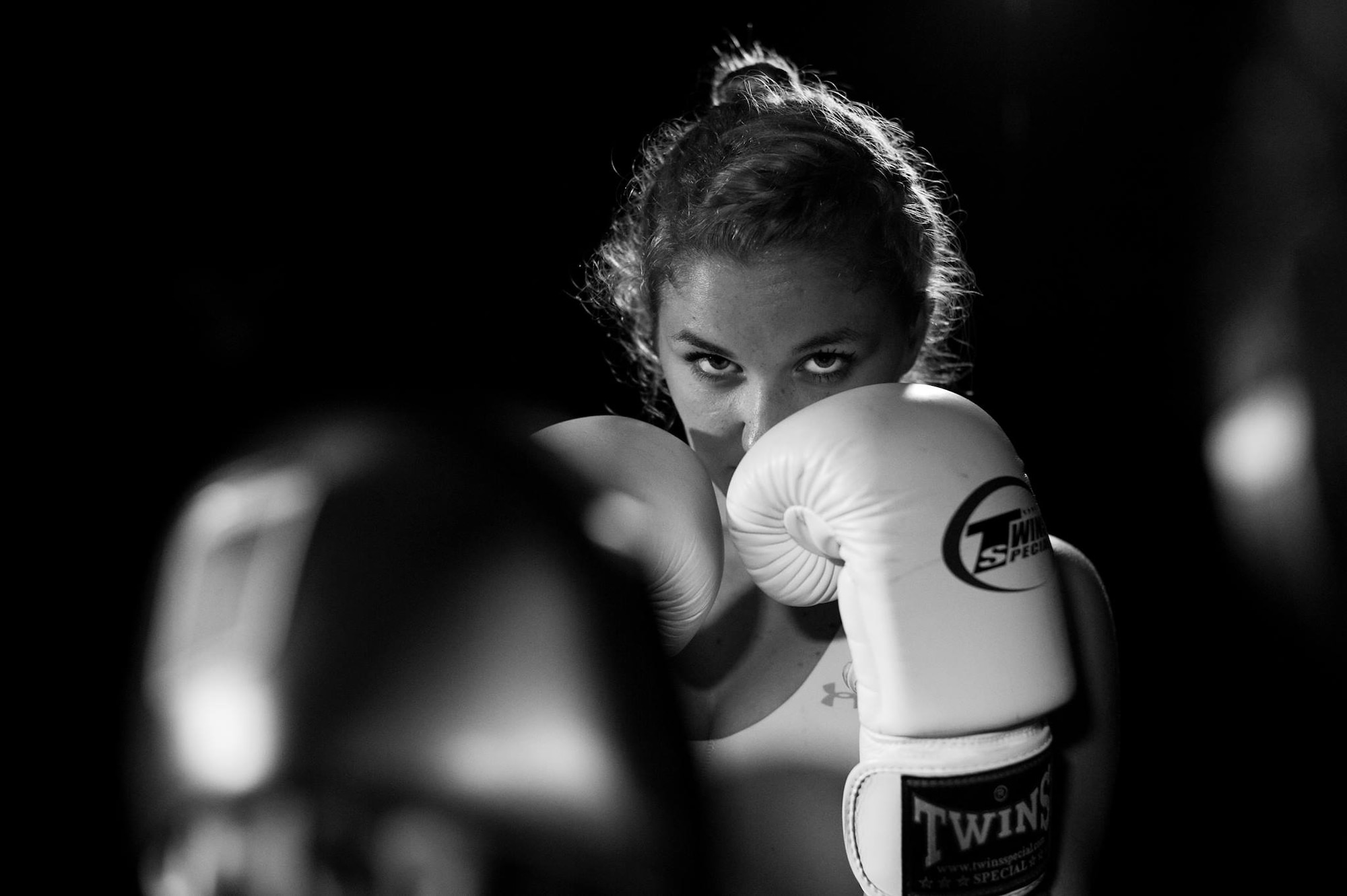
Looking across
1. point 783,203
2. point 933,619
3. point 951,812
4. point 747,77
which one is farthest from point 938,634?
point 747,77

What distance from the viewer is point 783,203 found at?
98 centimetres

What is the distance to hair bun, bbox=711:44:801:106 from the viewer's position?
122 cm

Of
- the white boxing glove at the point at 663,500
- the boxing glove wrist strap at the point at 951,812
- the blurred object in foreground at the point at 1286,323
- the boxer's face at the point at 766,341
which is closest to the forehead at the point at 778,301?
the boxer's face at the point at 766,341

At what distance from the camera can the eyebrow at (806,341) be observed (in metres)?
0.96

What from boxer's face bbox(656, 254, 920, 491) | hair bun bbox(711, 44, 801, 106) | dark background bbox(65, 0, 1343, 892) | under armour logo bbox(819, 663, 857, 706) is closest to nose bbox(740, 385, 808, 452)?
boxer's face bbox(656, 254, 920, 491)

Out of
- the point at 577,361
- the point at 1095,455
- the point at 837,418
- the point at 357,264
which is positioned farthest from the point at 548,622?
the point at 1095,455

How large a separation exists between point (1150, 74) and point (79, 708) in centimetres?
178

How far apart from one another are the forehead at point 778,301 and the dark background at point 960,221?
1.55 ft

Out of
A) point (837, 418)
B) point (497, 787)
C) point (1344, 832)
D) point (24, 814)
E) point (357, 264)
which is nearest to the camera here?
point (497, 787)

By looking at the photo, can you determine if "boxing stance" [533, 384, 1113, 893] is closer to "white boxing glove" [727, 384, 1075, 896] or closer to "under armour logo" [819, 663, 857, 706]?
"white boxing glove" [727, 384, 1075, 896]

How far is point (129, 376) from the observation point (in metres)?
1.10

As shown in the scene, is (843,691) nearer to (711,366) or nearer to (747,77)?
(711,366)

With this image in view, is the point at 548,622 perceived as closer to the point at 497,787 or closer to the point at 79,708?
the point at 497,787

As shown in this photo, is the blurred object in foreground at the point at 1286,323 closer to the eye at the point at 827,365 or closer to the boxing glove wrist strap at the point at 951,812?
the eye at the point at 827,365
